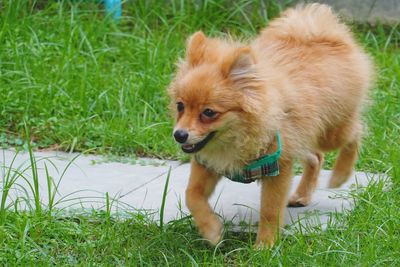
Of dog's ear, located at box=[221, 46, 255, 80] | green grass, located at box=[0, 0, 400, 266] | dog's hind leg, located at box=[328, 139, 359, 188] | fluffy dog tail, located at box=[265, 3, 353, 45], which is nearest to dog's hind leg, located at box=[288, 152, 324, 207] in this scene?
dog's hind leg, located at box=[328, 139, 359, 188]

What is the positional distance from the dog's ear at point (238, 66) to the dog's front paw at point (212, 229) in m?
0.70

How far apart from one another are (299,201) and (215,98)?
1289 millimetres

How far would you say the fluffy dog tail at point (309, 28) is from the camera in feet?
16.4

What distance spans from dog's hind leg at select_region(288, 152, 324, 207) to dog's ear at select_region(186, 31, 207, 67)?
44.8 inches

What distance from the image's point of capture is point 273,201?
441cm

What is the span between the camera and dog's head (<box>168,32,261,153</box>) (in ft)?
13.6

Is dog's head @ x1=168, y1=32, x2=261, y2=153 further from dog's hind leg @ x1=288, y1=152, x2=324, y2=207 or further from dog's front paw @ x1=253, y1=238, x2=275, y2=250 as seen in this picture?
dog's hind leg @ x1=288, y1=152, x2=324, y2=207

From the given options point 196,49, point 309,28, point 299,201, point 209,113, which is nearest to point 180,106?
point 209,113

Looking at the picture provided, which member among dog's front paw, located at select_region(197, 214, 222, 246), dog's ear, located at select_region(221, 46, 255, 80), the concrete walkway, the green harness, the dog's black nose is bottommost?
the concrete walkway

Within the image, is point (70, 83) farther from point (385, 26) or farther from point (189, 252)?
point (385, 26)

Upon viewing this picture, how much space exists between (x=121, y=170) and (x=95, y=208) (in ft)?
2.90

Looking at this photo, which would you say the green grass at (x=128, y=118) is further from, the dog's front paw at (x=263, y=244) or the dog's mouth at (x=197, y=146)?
the dog's mouth at (x=197, y=146)

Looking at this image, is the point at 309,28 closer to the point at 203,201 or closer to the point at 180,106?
the point at 180,106

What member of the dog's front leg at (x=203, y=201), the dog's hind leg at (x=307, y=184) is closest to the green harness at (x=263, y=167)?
the dog's front leg at (x=203, y=201)
